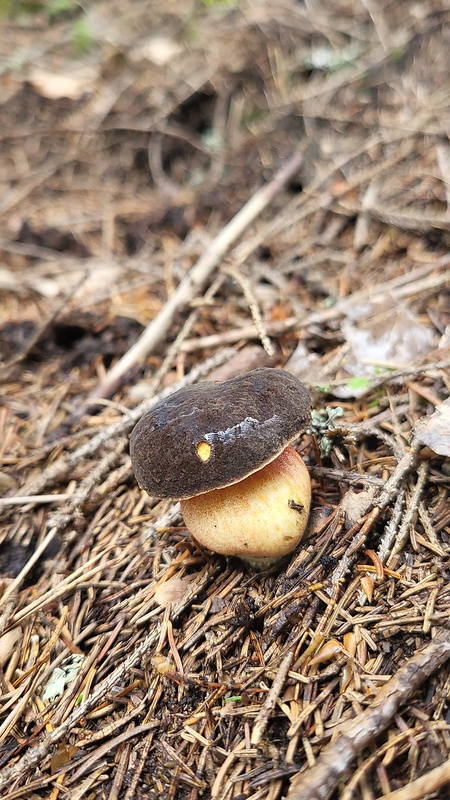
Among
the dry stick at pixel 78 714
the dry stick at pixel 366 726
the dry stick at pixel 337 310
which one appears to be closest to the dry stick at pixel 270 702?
the dry stick at pixel 366 726

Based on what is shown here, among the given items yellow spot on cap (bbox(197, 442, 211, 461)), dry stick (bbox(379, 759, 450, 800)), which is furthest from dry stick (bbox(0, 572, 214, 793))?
dry stick (bbox(379, 759, 450, 800))

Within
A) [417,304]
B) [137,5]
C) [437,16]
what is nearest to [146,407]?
Answer: [417,304]

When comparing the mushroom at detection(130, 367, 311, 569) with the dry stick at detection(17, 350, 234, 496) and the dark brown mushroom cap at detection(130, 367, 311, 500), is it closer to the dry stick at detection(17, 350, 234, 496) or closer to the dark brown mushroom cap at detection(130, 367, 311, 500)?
the dark brown mushroom cap at detection(130, 367, 311, 500)

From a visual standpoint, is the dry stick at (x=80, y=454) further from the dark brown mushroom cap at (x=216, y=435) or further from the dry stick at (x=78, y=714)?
the dry stick at (x=78, y=714)

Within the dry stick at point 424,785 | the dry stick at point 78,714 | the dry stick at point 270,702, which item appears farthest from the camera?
the dry stick at point 78,714

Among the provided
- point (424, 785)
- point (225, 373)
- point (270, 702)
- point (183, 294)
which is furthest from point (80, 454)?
point (424, 785)

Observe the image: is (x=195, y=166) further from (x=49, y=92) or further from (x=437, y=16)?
(x=437, y=16)
